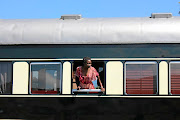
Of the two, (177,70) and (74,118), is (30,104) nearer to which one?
(74,118)

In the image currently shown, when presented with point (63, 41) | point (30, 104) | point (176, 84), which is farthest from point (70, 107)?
point (176, 84)

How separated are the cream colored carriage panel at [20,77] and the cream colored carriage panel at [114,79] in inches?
90.2

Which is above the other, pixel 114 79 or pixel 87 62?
pixel 87 62

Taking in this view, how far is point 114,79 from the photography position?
10523mm

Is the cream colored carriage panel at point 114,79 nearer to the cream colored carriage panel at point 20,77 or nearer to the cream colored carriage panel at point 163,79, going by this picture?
the cream colored carriage panel at point 163,79

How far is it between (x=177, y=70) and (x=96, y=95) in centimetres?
228

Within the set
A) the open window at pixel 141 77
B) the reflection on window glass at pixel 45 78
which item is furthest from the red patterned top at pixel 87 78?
the open window at pixel 141 77

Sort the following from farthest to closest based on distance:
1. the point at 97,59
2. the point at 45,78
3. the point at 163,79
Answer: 1. the point at 45,78
2. the point at 97,59
3. the point at 163,79

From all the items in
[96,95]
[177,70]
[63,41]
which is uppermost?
[63,41]

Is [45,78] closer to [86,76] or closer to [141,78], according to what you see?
[86,76]

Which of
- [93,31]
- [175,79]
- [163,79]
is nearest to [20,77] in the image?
[93,31]

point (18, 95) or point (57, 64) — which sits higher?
point (57, 64)

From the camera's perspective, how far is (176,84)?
1041cm

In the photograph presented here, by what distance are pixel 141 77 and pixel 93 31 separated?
1840 millimetres
